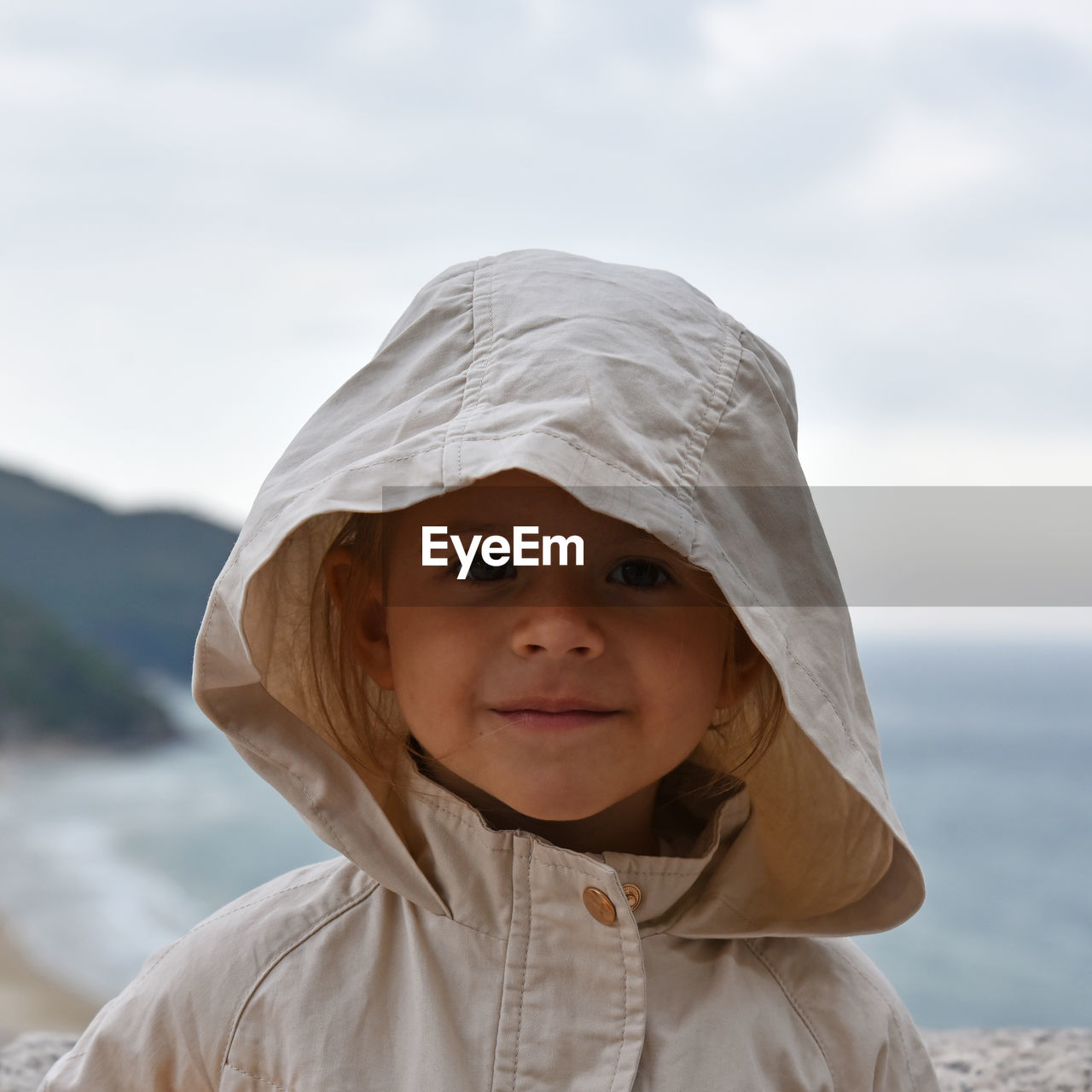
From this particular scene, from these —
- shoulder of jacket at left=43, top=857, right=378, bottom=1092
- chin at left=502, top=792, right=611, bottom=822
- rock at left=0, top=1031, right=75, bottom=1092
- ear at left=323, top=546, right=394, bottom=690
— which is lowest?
rock at left=0, top=1031, right=75, bottom=1092

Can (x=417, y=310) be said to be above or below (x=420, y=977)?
above

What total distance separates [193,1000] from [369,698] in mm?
210

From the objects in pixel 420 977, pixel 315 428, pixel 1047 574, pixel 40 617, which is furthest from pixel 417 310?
pixel 40 617

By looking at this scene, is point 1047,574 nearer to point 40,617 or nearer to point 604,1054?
point 604,1054

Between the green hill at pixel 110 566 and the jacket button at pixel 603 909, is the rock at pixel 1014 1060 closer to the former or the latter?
the jacket button at pixel 603 909

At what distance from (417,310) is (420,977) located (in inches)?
15.1

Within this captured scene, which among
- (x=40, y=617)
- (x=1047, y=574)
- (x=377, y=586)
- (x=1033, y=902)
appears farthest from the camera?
(x=40, y=617)

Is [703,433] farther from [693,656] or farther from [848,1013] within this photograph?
[848,1013]

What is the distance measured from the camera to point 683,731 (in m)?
0.70

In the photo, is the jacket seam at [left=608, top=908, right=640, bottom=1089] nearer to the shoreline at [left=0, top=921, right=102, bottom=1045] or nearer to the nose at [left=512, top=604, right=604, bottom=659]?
the nose at [left=512, top=604, right=604, bottom=659]

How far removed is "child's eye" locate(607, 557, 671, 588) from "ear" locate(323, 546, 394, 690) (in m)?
0.16

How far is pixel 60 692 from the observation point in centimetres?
626

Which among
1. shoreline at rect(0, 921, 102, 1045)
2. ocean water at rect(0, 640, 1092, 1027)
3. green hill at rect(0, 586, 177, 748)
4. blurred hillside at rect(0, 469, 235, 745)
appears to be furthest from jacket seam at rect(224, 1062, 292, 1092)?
green hill at rect(0, 586, 177, 748)

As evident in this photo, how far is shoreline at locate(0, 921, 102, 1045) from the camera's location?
2703 millimetres
